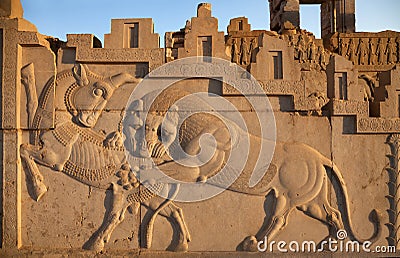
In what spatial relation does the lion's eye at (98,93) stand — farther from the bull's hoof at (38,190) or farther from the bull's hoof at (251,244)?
the bull's hoof at (251,244)

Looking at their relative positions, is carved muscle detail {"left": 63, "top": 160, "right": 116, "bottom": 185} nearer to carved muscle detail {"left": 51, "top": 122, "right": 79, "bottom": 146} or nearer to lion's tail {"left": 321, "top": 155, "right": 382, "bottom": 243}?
carved muscle detail {"left": 51, "top": 122, "right": 79, "bottom": 146}

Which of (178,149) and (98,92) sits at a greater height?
(98,92)

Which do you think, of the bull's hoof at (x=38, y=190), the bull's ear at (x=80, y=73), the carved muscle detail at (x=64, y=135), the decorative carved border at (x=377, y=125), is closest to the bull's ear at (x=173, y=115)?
the bull's ear at (x=80, y=73)

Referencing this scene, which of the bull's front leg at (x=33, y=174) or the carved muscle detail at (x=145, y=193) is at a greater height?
the bull's front leg at (x=33, y=174)

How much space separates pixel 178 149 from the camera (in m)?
5.40

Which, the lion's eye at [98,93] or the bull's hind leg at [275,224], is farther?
the lion's eye at [98,93]

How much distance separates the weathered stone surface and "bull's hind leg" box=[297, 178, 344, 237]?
14 mm

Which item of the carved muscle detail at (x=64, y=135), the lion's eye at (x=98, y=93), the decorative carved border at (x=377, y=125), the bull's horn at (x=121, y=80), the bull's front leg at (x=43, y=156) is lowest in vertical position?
the bull's front leg at (x=43, y=156)

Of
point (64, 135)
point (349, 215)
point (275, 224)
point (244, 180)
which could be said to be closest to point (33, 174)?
point (64, 135)

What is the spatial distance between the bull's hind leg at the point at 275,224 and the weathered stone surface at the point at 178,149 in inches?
0.5

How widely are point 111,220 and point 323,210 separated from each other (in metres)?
2.92

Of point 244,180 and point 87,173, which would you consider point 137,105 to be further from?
point 244,180

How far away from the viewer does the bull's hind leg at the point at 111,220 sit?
5398 millimetres

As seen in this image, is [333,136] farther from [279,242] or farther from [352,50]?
[352,50]
